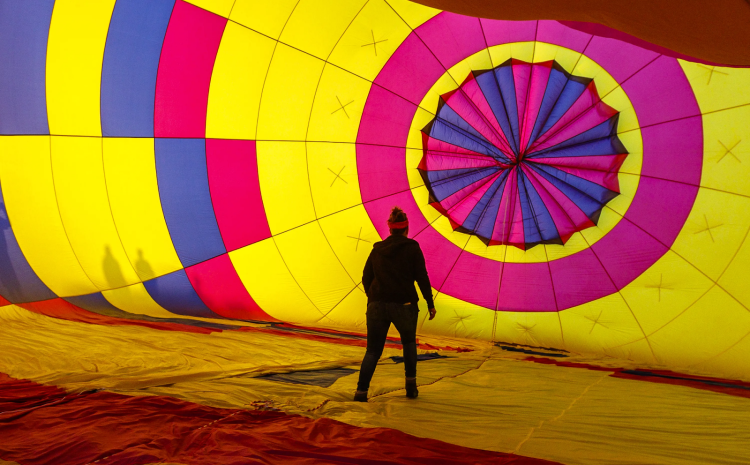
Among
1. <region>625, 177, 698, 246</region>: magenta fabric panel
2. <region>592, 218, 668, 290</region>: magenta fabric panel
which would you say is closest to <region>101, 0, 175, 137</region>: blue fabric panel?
<region>592, 218, 668, 290</region>: magenta fabric panel

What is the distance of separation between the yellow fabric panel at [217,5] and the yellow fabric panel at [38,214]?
1887 mm

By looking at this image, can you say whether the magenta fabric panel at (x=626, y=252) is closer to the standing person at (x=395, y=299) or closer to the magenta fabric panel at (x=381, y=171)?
the magenta fabric panel at (x=381, y=171)

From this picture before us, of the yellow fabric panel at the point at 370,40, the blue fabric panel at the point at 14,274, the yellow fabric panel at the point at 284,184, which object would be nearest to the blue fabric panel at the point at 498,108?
the yellow fabric panel at the point at 370,40

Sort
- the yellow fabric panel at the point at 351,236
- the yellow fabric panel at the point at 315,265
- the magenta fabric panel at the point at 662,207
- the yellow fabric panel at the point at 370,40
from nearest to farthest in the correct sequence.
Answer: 1. the magenta fabric panel at the point at 662,207
2. the yellow fabric panel at the point at 370,40
3. the yellow fabric panel at the point at 351,236
4. the yellow fabric panel at the point at 315,265

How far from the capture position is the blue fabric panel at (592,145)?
4781mm

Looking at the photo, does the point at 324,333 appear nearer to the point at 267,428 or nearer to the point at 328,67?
the point at 328,67

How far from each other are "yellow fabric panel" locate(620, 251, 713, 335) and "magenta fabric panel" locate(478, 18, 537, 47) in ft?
7.09

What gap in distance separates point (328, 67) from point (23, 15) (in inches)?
108

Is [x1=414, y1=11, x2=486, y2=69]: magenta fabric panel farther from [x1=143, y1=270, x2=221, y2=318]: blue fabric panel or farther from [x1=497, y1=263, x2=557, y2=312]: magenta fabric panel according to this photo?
[x1=143, y1=270, x2=221, y2=318]: blue fabric panel

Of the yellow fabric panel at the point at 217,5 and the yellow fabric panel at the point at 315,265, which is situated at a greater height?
the yellow fabric panel at the point at 217,5

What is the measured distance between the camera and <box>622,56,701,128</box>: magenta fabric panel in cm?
445

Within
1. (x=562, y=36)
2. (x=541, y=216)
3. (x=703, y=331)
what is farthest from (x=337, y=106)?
(x=703, y=331)

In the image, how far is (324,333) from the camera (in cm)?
508

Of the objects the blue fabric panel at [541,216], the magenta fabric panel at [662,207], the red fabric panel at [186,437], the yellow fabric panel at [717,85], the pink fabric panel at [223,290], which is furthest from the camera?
the pink fabric panel at [223,290]
